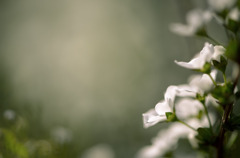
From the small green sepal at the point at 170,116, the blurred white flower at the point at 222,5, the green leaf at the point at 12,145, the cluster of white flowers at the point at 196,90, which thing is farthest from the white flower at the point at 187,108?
the green leaf at the point at 12,145

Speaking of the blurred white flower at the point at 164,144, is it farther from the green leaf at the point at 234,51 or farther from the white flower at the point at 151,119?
the green leaf at the point at 234,51

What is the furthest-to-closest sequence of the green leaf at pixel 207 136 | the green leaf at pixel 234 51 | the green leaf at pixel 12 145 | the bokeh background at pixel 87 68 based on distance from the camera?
the bokeh background at pixel 87 68
the green leaf at pixel 12 145
the green leaf at pixel 207 136
the green leaf at pixel 234 51

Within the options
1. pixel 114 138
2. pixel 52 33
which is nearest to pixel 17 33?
pixel 52 33

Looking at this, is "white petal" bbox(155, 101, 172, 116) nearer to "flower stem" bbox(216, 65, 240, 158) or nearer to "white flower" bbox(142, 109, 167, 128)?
"white flower" bbox(142, 109, 167, 128)

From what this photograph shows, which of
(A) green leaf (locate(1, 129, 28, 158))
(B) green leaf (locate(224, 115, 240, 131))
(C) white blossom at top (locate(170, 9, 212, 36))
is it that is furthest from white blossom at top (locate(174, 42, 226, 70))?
(A) green leaf (locate(1, 129, 28, 158))

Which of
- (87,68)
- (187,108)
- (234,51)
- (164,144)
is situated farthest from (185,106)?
(87,68)

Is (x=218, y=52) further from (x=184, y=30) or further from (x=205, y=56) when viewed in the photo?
(x=184, y=30)
